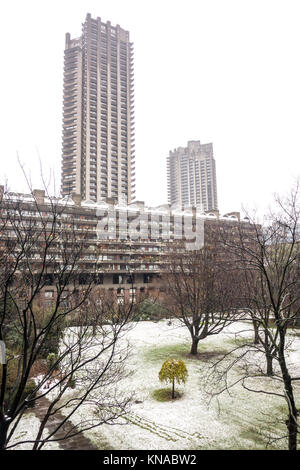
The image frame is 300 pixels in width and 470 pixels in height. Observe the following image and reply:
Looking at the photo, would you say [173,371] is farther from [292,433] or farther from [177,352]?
[177,352]

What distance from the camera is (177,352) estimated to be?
2036 cm

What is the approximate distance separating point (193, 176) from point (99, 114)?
8185cm

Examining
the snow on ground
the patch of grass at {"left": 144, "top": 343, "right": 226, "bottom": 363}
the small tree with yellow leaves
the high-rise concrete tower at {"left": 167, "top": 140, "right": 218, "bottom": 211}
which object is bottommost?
the patch of grass at {"left": 144, "top": 343, "right": 226, "bottom": 363}

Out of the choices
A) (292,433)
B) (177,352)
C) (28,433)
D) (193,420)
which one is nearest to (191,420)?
(193,420)

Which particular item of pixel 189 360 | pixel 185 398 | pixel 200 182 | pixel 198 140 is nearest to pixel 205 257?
pixel 189 360

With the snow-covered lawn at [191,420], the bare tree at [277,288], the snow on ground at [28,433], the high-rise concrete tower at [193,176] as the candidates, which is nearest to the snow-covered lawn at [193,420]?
the snow-covered lawn at [191,420]

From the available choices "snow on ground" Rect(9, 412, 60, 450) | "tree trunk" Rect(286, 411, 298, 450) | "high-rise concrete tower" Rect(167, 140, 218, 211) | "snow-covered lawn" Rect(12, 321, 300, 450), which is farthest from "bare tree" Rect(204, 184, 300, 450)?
"high-rise concrete tower" Rect(167, 140, 218, 211)

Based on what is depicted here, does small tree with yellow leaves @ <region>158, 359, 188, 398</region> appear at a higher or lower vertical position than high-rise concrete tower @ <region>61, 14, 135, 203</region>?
lower

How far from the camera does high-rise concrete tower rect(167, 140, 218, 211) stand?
165625 mm

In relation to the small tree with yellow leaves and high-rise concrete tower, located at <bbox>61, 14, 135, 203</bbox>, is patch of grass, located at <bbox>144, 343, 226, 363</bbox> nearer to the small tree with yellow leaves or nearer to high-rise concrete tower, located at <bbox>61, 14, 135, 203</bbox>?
the small tree with yellow leaves

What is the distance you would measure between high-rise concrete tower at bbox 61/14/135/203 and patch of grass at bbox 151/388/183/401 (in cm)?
7497

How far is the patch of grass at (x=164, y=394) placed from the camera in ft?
41.7

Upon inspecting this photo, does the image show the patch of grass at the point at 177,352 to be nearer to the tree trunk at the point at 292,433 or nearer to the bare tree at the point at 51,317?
the bare tree at the point at 51,317

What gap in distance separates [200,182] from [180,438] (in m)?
164
